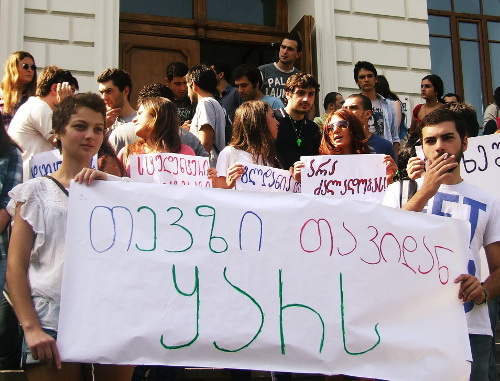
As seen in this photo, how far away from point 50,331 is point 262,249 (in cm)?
86

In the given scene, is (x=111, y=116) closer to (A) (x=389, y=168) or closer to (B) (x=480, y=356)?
(A) (x=389, y=168)

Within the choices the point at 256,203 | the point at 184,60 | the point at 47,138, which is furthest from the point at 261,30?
the point at 256,203

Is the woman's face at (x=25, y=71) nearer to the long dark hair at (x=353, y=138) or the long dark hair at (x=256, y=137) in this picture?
the long dark hair at (x=256, y=137)

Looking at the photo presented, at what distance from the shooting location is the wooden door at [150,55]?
340 inches

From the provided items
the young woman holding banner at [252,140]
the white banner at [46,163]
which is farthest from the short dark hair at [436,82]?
the white banner at [46,163]

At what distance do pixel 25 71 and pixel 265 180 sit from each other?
210 centimetres

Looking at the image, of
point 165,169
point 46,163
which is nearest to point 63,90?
point 46,163

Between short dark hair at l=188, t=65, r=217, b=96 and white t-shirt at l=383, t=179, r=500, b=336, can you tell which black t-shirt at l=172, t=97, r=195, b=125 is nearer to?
short dark hair at l=188, t=65, r=217, b=96

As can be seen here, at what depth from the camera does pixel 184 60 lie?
9023 millimetres

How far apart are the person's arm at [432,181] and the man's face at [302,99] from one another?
1.92 meters

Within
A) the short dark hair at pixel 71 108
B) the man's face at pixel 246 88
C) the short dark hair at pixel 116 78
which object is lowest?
the short dark hair at pixel 71 108

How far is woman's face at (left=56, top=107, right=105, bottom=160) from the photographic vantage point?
2.98 metres

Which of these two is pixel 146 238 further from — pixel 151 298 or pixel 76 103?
pixel 76 103

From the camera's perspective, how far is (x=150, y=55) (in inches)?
348
